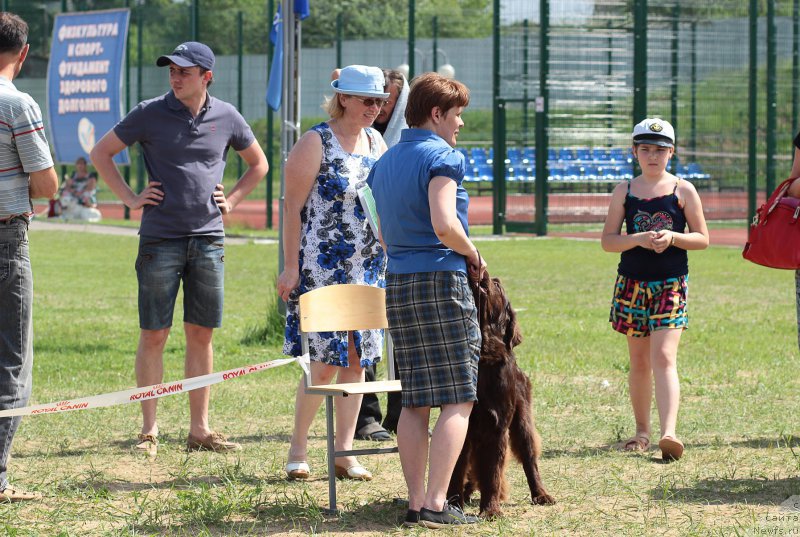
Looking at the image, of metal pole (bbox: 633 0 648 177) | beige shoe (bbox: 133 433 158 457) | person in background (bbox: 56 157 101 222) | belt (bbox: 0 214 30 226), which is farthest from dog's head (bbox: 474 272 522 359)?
person in background (bbox: 56 157 101 222)

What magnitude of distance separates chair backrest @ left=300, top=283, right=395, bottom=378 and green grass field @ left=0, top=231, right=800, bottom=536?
2.43 ft

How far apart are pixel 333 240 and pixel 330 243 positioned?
0.8 inches

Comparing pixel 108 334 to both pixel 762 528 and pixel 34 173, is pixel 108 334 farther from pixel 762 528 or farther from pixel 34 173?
pixel 762 528

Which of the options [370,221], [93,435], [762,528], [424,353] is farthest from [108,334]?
[762,528]

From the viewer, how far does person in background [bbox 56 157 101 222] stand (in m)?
26.4

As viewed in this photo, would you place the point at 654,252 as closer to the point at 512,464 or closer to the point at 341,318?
the point at 512,464

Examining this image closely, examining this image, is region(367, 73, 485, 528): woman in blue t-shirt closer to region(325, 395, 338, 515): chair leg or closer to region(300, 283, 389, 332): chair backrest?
region(325, 395, 338, 515): chair leg

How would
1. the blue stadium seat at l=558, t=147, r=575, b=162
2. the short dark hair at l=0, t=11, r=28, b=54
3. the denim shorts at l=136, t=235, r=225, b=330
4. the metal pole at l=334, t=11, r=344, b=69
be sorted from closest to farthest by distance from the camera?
the short dark hair at l=0, t=11, r=28, b=54
the denim shorts at l=136, t=235, r=225, b=330
the blue stadium seat at l=558, t=147, r=575, b=162
the metal pole at l=334, t=11, r=344, b=69

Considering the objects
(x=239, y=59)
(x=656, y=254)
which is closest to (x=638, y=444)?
(x=656, y=254)

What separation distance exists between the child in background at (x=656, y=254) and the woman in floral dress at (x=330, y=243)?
1336 millimetres

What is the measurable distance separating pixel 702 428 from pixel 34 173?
3.79 meters

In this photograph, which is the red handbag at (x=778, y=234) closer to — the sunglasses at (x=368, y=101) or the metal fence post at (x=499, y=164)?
the sunglasses at (x=368, y=101)

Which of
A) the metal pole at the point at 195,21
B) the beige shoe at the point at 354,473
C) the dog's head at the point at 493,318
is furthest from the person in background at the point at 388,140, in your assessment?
the metal pole at the point at 195,21

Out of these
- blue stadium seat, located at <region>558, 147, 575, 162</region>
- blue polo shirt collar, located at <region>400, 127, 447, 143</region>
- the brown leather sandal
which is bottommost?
the brown leather sandal
